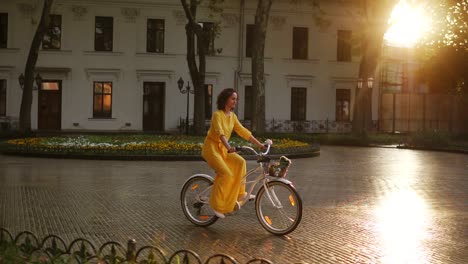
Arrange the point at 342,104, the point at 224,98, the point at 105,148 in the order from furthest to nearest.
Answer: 1. the point at 342,104
2. the point at 105,148
3. the point at 224,98

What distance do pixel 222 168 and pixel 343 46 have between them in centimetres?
3581

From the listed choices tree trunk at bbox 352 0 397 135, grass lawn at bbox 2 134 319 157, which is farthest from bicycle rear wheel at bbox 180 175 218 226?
tree trunk at bbox 352 0 397 135

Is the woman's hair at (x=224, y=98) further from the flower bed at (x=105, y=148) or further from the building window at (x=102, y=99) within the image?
the building window at (x=102, y=99)

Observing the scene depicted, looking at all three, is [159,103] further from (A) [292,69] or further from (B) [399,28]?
(B) [399,28]

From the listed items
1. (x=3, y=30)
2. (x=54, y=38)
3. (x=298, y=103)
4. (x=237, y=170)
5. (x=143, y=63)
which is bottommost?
(x=237, y=170)

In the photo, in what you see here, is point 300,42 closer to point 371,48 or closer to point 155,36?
point 371,48

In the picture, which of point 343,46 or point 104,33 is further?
point 343,46

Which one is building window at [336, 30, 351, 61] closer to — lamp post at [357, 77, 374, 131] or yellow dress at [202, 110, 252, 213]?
lamp post at [357, 77, 374, 131]

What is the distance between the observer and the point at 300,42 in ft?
136

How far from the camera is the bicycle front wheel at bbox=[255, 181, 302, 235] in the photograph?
7.62 meters

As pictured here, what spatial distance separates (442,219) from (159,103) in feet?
102

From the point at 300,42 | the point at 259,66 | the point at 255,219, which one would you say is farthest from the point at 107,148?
the point at 300,42

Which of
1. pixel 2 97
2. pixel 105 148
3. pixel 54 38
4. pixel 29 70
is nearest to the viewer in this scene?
pixel 105 148

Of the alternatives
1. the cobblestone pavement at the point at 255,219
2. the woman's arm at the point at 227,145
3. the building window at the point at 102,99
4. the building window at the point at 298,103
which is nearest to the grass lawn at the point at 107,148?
the cobblestone pavement at the point at 255,219
